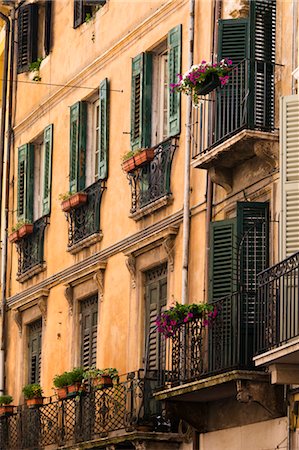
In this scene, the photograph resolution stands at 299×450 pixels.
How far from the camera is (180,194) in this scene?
27875 mm

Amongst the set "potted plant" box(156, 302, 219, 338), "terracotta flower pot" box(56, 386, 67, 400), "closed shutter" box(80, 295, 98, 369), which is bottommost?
"terracotta flower pot" box(56, 386, 67, 400)

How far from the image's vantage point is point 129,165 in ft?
96.7

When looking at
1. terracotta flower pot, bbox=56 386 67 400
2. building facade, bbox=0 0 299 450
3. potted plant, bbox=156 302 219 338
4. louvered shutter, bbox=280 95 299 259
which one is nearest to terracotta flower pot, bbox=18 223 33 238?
building facade, bbox=0 0 299 450

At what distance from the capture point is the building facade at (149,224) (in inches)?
952

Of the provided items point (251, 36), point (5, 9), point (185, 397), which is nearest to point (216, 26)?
point (251, 36)

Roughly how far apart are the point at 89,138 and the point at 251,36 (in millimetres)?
7762

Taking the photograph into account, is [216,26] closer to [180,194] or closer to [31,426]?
[180,194]

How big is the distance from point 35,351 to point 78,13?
6485mm

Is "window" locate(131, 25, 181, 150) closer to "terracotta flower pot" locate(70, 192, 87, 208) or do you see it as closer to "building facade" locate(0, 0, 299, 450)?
"building facade" locate(0, 0, 299, 450)

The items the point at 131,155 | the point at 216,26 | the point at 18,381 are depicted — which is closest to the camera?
the point at 216,26

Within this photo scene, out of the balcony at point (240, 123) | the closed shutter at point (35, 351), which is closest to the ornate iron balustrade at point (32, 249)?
the closed shutter at point (35, 351)

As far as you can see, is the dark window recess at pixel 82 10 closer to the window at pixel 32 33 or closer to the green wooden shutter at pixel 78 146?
the green wooden shutter at pixel 78 146

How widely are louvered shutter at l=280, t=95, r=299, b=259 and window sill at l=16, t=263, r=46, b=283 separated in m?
11.1

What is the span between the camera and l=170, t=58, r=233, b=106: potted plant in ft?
82.8
